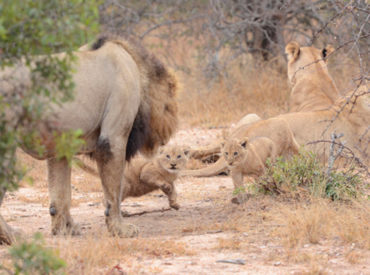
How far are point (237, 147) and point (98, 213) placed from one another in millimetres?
1381

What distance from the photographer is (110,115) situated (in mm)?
4902

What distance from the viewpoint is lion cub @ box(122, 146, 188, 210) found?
20.1ft

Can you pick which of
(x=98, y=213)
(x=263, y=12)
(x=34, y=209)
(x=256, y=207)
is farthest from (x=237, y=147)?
(x=263, y=12)

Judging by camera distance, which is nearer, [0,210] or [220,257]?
[220,257]

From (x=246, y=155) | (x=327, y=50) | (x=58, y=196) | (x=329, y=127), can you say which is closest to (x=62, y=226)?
(x=58, y=196)

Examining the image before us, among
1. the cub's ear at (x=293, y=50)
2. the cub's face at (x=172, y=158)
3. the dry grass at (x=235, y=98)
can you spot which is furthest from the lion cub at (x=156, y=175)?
the dry grass at (x=235, y=98)

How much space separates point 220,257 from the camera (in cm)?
418

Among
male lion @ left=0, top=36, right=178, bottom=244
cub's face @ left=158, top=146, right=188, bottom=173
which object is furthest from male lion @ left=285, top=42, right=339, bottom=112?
male lion @ left=0, top=36, right=178, bottom=244

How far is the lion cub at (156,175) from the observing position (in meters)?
6.12

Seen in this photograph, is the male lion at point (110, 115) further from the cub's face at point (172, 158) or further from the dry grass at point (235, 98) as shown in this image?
the dry grass at point (235, 98)

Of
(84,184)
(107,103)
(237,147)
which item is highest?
(107,103)

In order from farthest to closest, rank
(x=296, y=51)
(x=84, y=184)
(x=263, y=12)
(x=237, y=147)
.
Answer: (x=263, y=12) < (x=296, y=51) < (x=84, y=184) < (x=237, y=147)

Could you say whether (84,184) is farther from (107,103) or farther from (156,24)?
(156,24)

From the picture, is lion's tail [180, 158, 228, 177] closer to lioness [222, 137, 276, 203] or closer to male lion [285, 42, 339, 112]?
lioness [222, 137, 276, 203]
